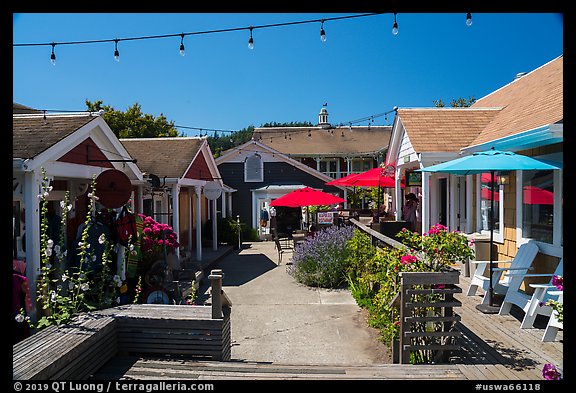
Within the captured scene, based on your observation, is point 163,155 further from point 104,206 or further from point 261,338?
point 261,338

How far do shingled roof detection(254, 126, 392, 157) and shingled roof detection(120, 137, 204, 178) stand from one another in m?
14.1

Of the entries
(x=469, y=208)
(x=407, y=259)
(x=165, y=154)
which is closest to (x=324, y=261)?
(x=469, y=208)

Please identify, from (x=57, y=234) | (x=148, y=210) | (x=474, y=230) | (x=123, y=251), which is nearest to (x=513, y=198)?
(x=474, y=230)

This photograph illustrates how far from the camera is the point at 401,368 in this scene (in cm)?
392

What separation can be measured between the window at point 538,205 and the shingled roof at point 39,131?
292 inches

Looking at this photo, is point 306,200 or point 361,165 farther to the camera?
point 361,165

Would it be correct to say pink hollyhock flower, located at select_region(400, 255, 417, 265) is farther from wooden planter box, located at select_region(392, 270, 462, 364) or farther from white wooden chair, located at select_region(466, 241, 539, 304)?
white wooden chair, located at select_region(466, 241, 539, 304)

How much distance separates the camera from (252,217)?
2373 cm

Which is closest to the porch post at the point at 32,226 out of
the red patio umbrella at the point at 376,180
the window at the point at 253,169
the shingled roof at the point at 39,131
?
the shingled roof at the point at 39,131

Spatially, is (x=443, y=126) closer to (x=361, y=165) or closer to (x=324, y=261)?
(x=324, y=261)

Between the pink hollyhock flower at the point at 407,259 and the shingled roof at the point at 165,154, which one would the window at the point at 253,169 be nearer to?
the shingled roof at the point at 165,154

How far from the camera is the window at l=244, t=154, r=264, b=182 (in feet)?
77.0

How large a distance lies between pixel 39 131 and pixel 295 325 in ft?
17.1

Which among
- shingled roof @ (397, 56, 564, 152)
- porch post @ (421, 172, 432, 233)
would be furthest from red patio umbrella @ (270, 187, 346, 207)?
porch post @ (421, 172, 432, 233)
